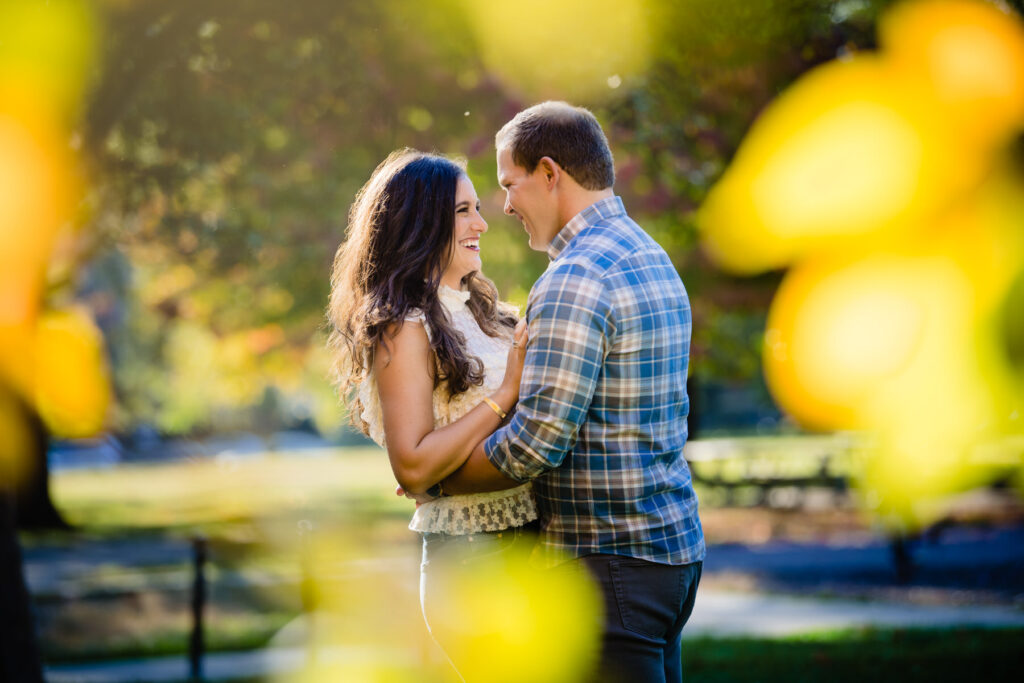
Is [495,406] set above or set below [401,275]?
below

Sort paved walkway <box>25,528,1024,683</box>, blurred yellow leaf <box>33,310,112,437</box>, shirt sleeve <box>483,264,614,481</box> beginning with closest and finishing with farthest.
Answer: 1. shirt sleeve <box>483,264,614,481</box>
2. paved walkway <box>25,528,1024,683</box>
3. blurred yellow leaf <box>33,310,112,437</box>

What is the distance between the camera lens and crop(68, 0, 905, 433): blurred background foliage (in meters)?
8.02

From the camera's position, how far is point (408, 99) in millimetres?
→ 10586

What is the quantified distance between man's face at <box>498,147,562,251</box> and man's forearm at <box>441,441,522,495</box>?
682 millimetres

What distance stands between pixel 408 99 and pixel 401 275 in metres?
7.75

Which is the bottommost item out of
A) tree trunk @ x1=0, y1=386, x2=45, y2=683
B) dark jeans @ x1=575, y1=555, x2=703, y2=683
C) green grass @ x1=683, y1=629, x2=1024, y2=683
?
green grass @ x1=683, y1=629, x2=1024, y2=683

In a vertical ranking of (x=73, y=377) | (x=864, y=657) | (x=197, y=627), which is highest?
(x=73, y=377)

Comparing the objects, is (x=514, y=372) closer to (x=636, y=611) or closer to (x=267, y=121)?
(x=636, y=611)

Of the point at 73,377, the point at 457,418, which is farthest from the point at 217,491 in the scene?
the point at 457,418

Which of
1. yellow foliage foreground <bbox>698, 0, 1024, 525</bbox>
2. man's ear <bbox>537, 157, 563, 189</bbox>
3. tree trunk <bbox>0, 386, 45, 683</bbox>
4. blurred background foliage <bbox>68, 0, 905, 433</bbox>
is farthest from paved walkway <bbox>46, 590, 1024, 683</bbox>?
man's ear <bbox>537, 157, 563, 189</bbox>

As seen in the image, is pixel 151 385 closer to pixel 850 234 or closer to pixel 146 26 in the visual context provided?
pixel 146 26

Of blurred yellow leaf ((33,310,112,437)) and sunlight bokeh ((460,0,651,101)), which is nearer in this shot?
sunlight bokeh ((460,0,651,101))

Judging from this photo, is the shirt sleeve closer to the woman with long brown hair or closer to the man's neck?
the woman with long brown hair

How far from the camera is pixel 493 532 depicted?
3.08m
